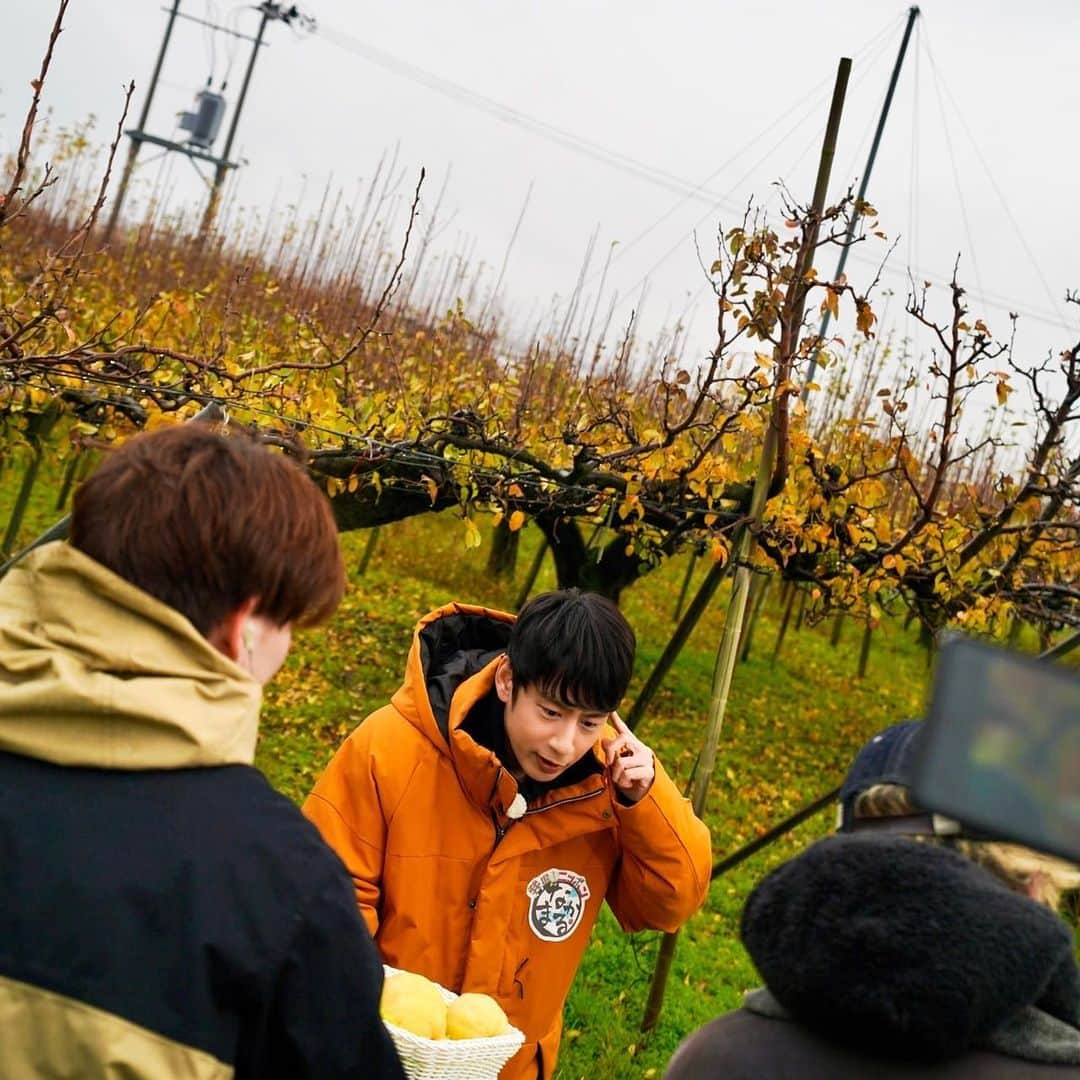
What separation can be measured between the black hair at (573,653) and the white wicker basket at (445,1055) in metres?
0.66

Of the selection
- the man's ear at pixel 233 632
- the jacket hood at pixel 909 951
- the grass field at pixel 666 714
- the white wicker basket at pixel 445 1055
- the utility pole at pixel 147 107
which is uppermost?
the utility pole at pixel 147 107

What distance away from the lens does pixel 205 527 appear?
1190 millimetres

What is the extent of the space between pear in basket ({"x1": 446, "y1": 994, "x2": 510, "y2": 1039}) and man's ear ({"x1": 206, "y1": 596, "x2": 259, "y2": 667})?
765 mm

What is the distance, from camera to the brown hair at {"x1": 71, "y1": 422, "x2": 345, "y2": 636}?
1178 millimetres

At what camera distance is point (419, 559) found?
12.6 m

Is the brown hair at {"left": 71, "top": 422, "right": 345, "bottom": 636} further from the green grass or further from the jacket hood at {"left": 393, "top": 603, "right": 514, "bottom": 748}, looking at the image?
the green grass

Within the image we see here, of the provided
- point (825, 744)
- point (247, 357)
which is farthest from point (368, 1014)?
point (825, 744)

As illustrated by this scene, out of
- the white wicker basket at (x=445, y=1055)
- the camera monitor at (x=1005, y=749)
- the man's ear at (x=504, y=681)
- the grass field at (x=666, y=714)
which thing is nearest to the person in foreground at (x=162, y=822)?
the white wicker basket at (x=445, y=1055)

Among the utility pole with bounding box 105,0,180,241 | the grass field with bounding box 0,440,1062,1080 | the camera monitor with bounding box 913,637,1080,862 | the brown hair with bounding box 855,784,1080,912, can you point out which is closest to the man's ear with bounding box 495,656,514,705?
the brown hair with bounding box 855,784,1080,912

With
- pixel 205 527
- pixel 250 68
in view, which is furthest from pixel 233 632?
pixel 250 68

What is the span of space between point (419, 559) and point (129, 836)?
11.5 meters

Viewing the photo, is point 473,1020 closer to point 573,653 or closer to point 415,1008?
point 415,1008

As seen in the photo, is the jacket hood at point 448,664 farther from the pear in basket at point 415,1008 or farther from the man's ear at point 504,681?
the pear in basket at point 415,1008

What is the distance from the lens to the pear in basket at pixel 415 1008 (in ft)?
5.36
